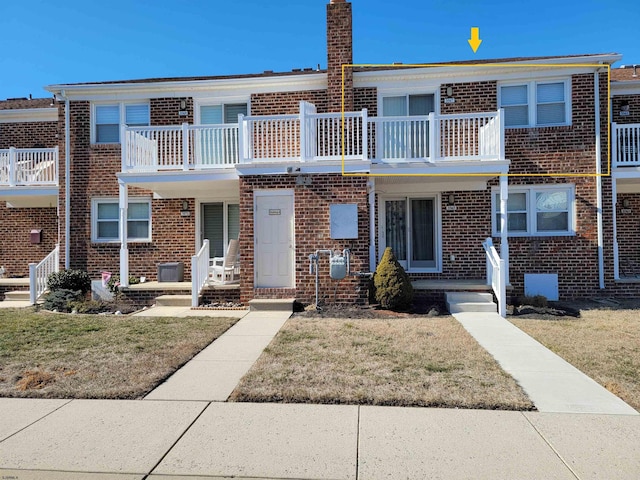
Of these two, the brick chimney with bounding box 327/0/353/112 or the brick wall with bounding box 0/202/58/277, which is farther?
the brick wall with bounding box 0/202/58/277

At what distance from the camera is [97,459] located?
3.47m

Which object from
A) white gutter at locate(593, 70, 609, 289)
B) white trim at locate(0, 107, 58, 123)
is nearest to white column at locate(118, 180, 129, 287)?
white trim at locate(0, 107, 58, 123)

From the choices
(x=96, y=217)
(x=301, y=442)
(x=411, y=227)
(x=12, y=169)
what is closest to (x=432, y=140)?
(x=411, y=227)

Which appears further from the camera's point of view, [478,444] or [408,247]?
[408,247]

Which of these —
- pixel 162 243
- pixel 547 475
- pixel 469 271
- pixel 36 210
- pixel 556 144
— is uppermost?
pixel 556 144

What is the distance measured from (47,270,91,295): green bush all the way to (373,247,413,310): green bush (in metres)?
7.50

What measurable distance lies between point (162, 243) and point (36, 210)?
16.7ft

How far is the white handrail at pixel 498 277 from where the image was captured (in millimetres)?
9406

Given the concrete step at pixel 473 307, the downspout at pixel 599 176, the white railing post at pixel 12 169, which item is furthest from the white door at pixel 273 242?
the white railing post at pixel 12 169

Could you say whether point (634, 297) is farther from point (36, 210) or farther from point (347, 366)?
point (36, 210)

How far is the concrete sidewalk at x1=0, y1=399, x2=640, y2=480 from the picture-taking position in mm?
3301

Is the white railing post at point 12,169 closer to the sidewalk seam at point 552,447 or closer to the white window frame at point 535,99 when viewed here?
the white window frame at point 535,99

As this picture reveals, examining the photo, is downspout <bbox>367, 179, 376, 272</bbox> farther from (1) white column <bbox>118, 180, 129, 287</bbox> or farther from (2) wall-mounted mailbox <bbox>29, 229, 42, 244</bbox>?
(2) wall-mounted mailbox <bbox>29, 229, 42, 244</bbox>

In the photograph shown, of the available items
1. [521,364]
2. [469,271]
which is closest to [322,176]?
[469,271]
